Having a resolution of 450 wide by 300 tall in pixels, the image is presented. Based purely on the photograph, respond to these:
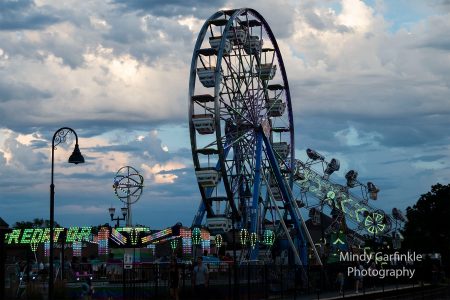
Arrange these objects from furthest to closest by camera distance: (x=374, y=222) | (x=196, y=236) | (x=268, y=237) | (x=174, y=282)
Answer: (x=374, y=222) < (x=268, y=237) < (x=196, y=236) < (x=174, y=282)

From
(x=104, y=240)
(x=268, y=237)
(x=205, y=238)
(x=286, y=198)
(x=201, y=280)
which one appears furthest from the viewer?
(x=286, y=198)

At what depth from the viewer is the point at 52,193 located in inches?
1177

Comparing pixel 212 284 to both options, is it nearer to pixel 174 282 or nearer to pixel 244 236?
pixel 174 282

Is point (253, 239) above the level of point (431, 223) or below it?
below

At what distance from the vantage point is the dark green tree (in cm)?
9075

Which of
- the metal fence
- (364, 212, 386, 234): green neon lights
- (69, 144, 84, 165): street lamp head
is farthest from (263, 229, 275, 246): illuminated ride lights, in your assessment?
(364, 212, 386, 234): green neon lights

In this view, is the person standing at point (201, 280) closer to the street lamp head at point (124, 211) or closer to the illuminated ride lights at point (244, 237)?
the illuminated ride lights at point (244, 237)

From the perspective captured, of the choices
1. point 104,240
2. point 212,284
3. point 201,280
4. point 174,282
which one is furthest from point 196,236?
point 174,282

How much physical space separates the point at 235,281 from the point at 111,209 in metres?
33.9

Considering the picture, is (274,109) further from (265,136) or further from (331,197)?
(331,197)

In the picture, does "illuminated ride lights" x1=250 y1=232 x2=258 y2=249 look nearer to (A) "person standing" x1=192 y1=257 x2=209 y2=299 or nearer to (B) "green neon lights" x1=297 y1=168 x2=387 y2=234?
(A) "person standing" x1=192 y1=257 x2=209 y2=299

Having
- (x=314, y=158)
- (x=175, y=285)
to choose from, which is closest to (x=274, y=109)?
(x=175, y=285)

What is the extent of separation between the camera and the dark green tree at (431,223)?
298ft

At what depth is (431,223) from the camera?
9406 centimetres
